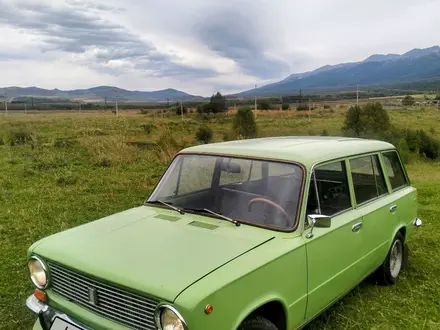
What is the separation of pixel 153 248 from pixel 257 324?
86 centimetres

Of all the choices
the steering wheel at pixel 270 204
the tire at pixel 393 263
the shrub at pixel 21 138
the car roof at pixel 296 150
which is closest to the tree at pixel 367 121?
the shrub at pixel 21 138

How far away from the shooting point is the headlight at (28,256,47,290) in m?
3.02

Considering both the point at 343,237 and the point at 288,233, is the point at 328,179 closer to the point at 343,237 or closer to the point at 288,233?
the point at 343,237

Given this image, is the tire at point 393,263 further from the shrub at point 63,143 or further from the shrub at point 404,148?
the shrub at point 63,143

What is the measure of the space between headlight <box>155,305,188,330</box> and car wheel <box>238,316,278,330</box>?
1.57 ft

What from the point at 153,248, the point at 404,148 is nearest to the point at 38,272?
the point at 153,248

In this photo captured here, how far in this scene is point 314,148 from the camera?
12.6ft

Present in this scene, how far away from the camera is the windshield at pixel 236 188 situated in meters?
3.28

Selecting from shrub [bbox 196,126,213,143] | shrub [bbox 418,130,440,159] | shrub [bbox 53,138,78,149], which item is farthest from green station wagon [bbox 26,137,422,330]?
shrub [bbox 418,130,440,159]

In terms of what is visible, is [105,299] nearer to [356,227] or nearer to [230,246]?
[230,246]

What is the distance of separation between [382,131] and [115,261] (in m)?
18.2

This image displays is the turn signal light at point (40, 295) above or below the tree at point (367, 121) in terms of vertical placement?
below

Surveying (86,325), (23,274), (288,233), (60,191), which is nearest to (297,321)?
(288,233)

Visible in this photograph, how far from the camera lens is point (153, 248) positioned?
2857mm
